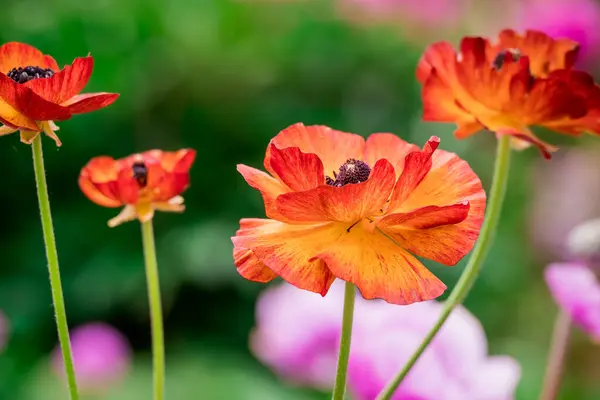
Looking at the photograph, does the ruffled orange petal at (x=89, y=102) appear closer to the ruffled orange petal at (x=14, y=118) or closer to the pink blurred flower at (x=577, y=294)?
the ruffled orange petal at (x=14, y=118)

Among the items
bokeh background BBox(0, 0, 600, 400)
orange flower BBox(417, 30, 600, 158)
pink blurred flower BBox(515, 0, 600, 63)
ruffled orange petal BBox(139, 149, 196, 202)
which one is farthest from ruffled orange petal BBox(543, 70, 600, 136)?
pink blurred flower BBox(515, 0, 600, 63)

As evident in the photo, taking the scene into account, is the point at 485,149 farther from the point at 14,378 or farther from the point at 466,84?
the point at 466,84

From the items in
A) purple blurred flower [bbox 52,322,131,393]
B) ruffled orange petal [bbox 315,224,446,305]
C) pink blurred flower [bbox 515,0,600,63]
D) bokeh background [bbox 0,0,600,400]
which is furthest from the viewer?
pink blurred flower [bbox 515,0,600,63]

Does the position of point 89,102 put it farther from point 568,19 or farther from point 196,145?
point 568,19

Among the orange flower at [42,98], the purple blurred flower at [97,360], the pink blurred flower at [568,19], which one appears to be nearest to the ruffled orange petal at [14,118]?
the orange flower at [42,98]

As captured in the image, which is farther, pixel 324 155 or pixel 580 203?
pixel 580 203

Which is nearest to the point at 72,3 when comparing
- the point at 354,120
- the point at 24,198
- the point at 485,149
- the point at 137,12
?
the point at 137,12

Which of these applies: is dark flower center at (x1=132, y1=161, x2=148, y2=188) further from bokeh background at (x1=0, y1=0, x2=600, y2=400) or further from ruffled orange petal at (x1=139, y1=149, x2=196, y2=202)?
bokeh background at (x1=0, y1=0, x2=600, y2=400)
